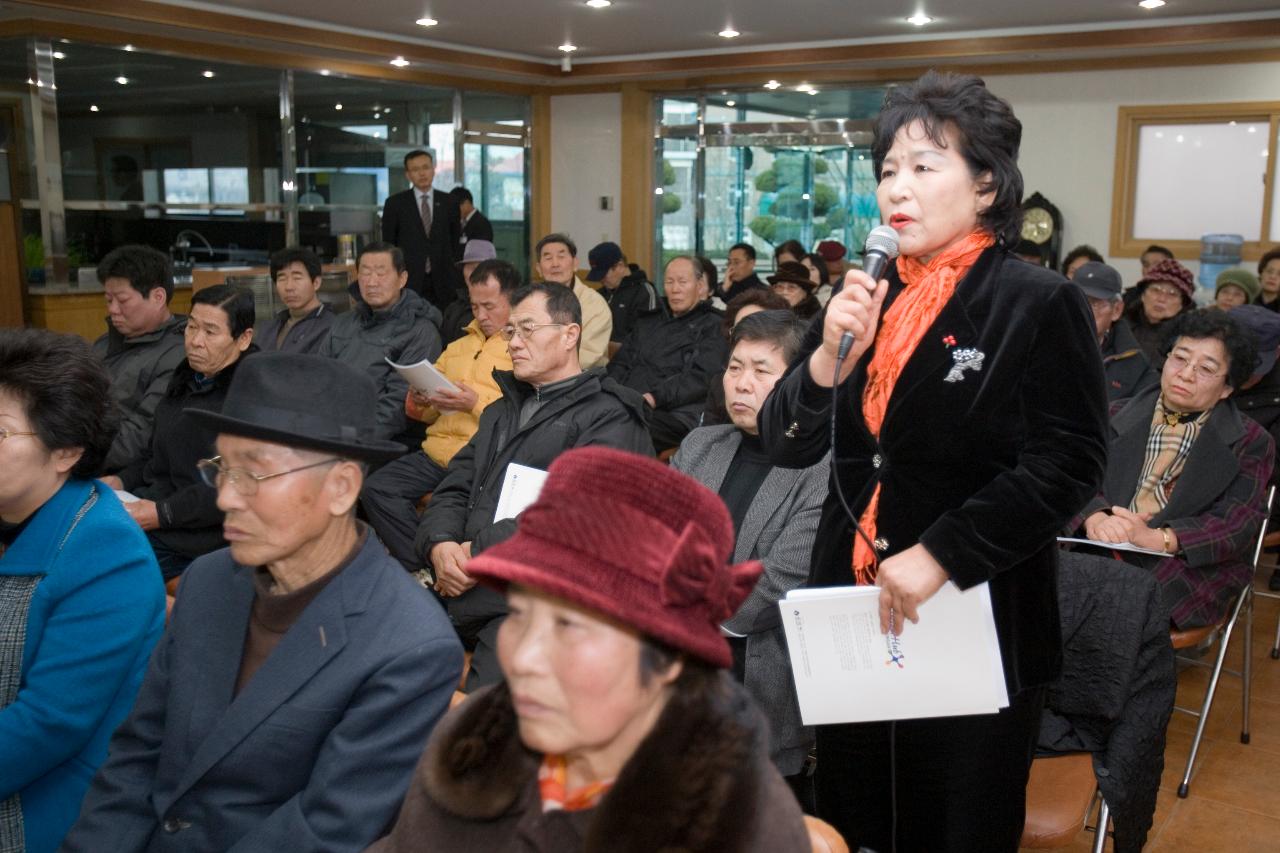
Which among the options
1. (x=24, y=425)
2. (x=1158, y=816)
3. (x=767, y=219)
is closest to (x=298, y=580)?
(x=24, y=425)

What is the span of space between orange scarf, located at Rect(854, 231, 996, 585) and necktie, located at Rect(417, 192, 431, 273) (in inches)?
314

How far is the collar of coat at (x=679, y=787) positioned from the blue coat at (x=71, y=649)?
1.09 m

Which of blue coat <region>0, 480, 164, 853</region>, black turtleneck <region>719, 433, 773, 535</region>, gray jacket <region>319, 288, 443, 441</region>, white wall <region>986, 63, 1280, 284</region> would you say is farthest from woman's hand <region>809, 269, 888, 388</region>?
white wall <region>986, 63, 1280, 284</region>

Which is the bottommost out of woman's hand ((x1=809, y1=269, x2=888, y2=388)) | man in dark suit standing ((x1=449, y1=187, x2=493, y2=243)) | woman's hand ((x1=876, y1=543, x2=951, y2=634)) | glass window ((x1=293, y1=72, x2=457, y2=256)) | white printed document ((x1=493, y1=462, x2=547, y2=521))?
white printed document ((x1=493, y1=462, x2=547, y2=521))

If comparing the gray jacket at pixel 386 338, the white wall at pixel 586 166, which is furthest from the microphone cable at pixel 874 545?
the white wall at pixel 586 166

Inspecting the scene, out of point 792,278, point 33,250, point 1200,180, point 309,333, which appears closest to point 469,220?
point 33,250

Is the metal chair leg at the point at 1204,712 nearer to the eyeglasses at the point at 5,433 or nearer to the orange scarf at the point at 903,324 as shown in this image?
the orange scarf at the point at 903,324

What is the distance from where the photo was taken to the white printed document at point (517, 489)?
2.91 m

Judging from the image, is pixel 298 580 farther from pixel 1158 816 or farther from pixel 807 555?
pixel 1158 816

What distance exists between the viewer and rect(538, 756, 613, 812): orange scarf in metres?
1.08

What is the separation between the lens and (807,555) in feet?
8.01

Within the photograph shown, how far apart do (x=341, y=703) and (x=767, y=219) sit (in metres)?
9.87

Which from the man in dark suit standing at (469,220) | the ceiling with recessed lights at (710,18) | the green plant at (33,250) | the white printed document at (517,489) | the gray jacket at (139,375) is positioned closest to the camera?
the white printed document at (517,489)

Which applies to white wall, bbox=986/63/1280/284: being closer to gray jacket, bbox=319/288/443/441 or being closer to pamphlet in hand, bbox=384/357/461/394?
gray jacket, bbox=319/288/443/441
